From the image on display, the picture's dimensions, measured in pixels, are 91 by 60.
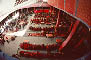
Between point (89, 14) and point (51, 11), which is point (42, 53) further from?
point (51, 11)

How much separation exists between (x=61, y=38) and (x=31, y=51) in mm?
2747

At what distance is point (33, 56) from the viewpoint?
550 cm

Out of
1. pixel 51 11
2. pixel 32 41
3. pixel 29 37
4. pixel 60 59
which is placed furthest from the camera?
pixel 51 11

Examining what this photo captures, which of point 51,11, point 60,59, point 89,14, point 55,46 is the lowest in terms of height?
point 60,59

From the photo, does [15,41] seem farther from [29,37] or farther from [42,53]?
[42,53]

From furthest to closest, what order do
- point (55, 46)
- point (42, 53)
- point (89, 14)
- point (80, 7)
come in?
1. point (55, 46)
2. point (42, 53)
3. point (80, 7)
4. point (89, 14)

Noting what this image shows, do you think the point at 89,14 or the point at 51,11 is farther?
the point at 51,11

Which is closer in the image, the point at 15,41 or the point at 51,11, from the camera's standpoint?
the point at 15,41

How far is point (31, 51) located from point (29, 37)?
74.5 inches

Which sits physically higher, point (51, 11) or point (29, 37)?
point (51, 11)

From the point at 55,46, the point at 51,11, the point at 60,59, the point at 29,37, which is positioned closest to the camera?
the point at 60,59

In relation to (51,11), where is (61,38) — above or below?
below

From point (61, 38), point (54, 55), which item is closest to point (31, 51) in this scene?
point (54, 55)

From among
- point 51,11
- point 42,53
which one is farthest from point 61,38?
point 51,11
